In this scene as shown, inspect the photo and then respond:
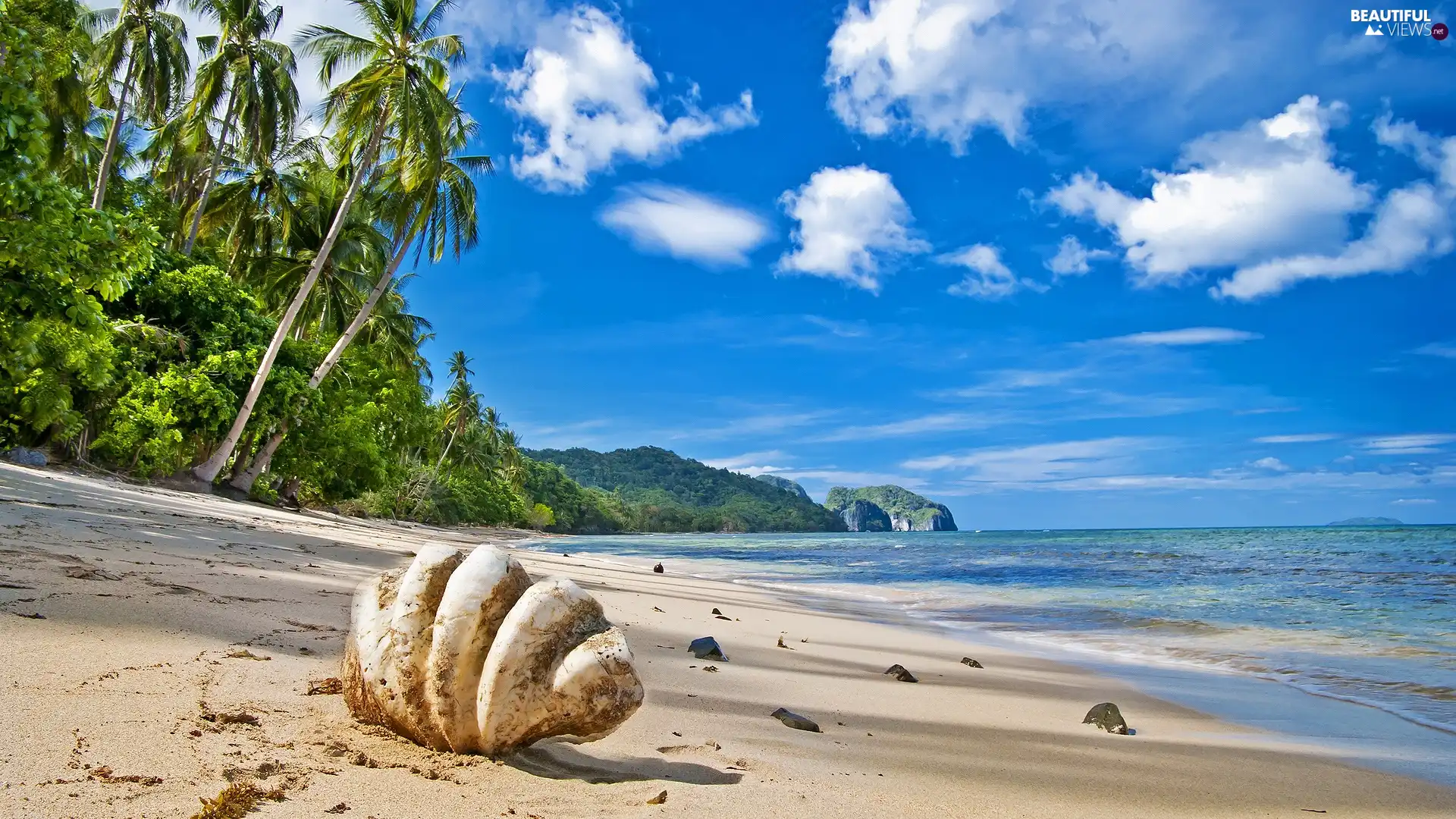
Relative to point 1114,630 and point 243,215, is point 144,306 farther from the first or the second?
point 1114,630

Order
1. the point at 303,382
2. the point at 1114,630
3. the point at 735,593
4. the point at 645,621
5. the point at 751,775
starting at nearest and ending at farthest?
the point at 751,775
the point at 645,621
the point at 1114,630
the point at 735,593
the point at 303,382

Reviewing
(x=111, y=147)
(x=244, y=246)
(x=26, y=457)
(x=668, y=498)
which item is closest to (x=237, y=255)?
(x=244, y=246)

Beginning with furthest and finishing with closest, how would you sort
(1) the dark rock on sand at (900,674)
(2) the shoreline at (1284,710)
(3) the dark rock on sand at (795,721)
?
(1) the dark rock on sand at (900,674) → (2) the shoreline at (1284,710) → (3) the dark rock on sand at (795,721)

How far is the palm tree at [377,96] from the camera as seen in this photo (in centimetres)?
1891

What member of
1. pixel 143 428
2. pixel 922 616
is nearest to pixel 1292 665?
pixel 922 616

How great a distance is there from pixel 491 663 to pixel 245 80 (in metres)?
24.8

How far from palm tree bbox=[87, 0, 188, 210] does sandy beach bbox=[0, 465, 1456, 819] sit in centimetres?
2054

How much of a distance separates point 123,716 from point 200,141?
28010 mm

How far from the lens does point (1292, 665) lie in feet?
23.7

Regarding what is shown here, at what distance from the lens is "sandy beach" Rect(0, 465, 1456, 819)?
2.16m

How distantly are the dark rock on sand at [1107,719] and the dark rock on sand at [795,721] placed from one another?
6.09ft

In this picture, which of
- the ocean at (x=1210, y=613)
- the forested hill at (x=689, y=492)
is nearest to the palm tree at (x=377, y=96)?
the ocean at (x=1210, y=613)

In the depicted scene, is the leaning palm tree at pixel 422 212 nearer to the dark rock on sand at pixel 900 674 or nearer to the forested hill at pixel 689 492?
the dark rock on sand at pixel 900 674

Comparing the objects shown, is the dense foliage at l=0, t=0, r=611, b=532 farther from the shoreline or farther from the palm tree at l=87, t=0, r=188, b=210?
the shoreline
